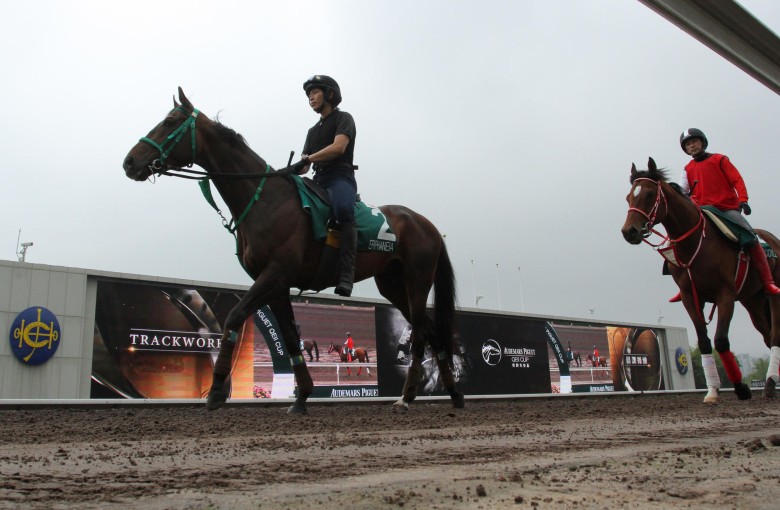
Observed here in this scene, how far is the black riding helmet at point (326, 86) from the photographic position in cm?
643

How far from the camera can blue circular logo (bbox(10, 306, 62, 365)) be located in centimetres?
1402

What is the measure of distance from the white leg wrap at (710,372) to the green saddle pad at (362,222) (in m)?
4.16

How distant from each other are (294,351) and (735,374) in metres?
5.12

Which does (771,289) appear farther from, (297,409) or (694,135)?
(297,409)

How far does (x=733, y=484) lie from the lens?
1.96 m

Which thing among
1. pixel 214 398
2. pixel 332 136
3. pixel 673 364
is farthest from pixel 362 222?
pixel 673 364

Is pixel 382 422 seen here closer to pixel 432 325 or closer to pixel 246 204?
pixel 246 204

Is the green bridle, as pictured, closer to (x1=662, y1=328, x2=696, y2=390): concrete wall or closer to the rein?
the rein

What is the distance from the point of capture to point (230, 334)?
Answer: 5.18m

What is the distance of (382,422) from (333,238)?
1.92m

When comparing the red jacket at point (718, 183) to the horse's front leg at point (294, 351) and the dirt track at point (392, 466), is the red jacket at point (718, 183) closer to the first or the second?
the dirt track at point (392, 466)

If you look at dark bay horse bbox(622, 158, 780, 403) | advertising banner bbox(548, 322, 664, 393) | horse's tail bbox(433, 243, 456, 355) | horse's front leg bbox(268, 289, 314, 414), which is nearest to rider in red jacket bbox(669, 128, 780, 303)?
dark bay horse bbox(622, 158, 780, 403)

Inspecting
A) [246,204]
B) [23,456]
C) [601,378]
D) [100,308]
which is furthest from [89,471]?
[601,378]

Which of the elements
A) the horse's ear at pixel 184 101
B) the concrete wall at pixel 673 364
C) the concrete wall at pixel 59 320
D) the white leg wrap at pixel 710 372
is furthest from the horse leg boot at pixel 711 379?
the concrete wall at pixel 673 364
